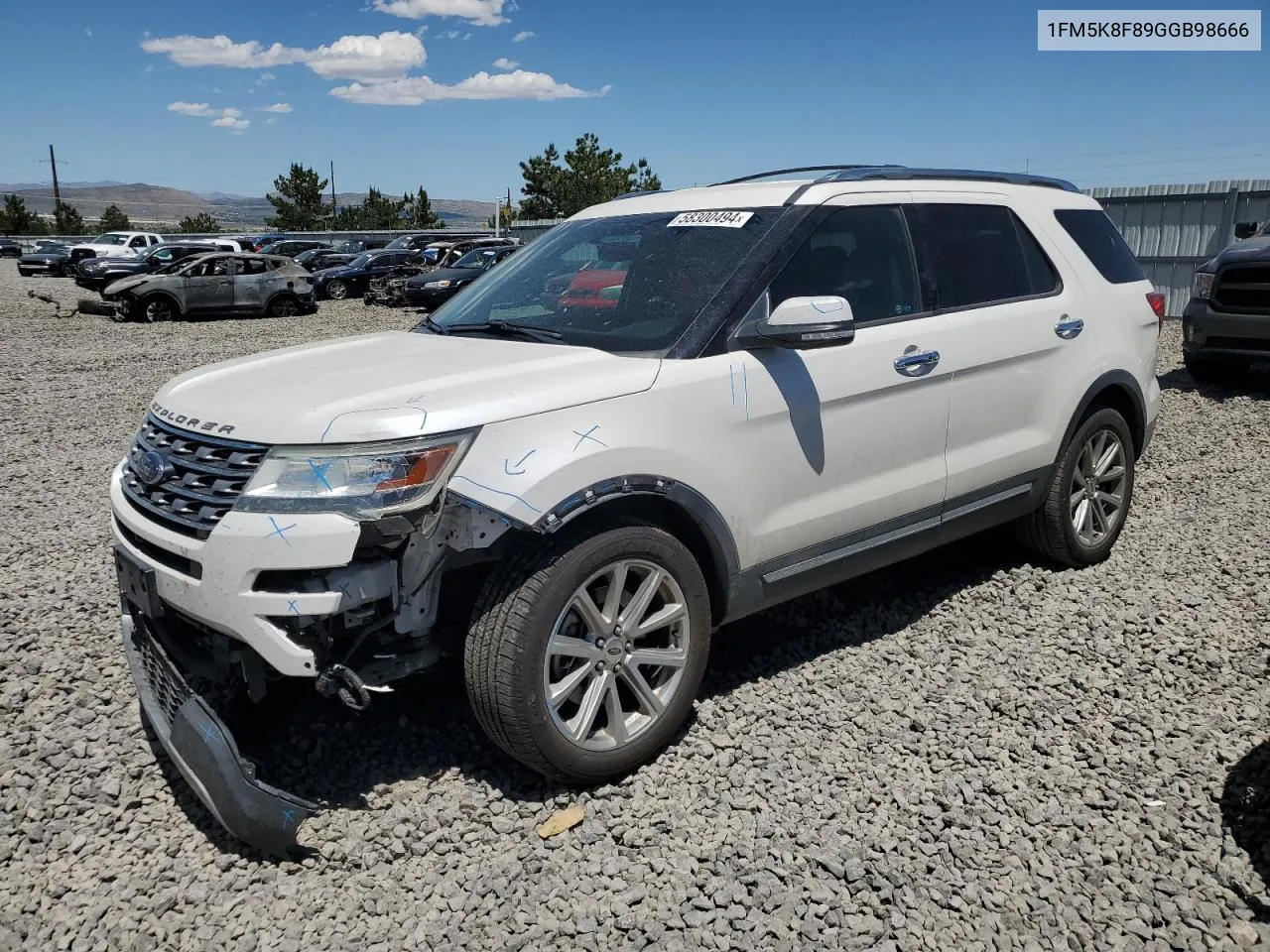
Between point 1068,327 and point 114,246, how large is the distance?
33.9 metres

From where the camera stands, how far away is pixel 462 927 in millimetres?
2645

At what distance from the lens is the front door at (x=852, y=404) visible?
134 inches

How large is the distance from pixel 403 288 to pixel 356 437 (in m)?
20.2

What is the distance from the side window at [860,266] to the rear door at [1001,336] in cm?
16

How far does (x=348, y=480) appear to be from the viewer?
273 centimetres

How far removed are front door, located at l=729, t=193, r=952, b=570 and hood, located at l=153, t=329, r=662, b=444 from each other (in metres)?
0.53

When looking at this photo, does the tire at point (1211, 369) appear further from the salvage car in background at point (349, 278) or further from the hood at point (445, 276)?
the salvage car in background at point (349, 278)

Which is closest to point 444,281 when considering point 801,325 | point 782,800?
point 801,325

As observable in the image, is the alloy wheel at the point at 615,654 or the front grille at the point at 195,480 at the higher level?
the front grille at the point at 195,480

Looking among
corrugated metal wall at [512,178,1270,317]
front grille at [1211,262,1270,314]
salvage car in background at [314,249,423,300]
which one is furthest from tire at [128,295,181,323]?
front grille at [1211,262,1270,314]

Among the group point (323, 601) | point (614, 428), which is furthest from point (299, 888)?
point (614, 428)

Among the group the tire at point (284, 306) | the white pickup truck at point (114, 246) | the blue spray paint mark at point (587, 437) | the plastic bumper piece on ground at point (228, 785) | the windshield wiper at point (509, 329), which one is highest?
the white pickup truck at point (114, 246)

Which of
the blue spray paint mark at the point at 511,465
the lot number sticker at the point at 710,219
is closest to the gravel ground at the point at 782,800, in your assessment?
the blue spray paint mark at the point at 511,465

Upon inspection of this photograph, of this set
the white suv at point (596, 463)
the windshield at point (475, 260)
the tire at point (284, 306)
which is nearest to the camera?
the white suv at point (596, 463)
